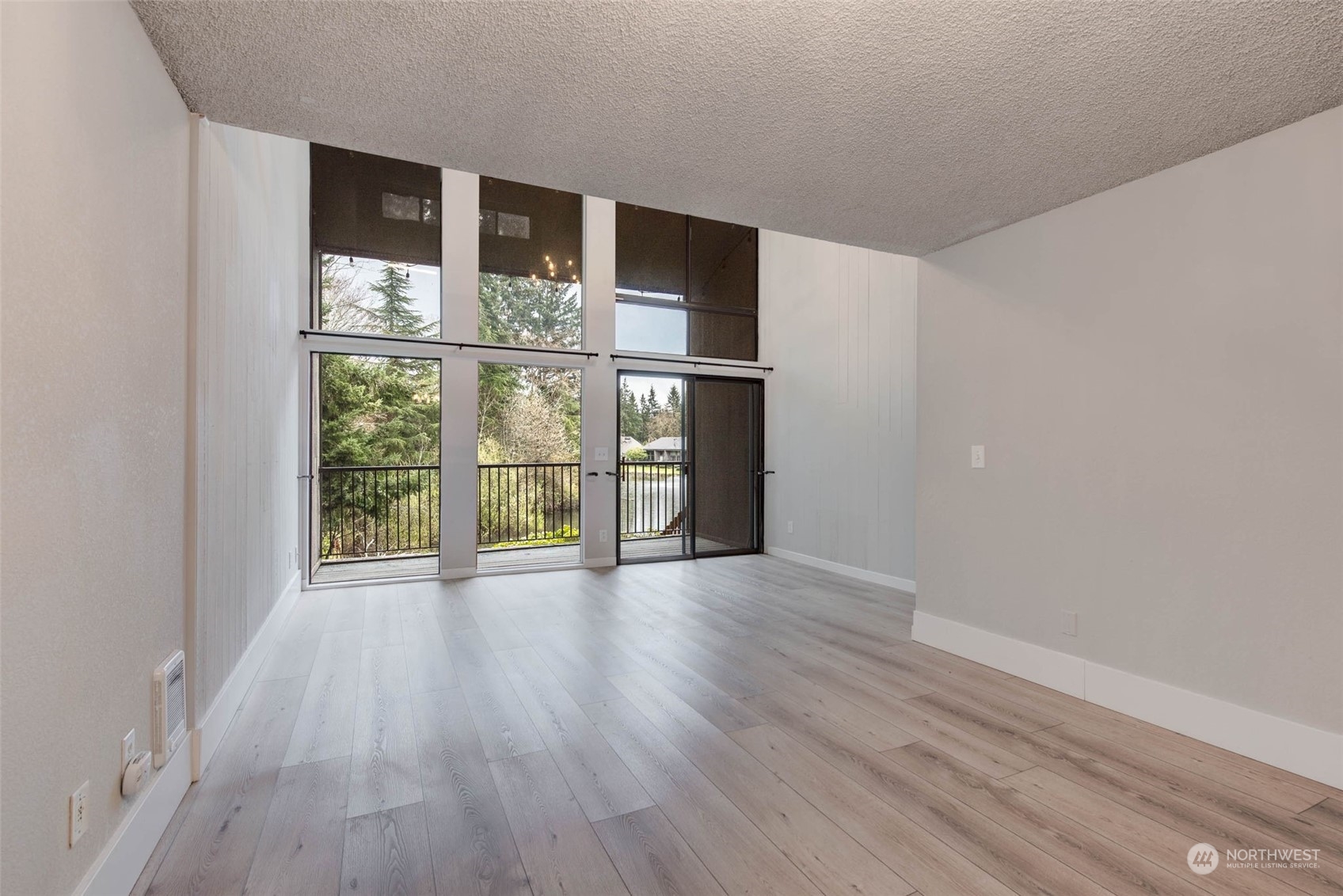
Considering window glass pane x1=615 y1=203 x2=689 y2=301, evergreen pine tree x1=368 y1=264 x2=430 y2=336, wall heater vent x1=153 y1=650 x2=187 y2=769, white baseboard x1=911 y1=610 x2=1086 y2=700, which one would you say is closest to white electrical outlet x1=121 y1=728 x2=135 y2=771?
wall heater vent x1=153 y1=650 x2=187 y2=769

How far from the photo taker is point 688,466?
5988 millimetres

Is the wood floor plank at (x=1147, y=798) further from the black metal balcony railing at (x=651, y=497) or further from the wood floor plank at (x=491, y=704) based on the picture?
the black metal balcony railing at (x=651, y=497)

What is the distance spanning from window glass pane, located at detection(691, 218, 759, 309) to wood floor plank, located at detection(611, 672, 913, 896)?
463 centimetres

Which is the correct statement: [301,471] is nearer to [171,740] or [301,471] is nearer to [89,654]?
[171,740]

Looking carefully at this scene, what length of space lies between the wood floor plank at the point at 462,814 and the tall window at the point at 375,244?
356 centimetres

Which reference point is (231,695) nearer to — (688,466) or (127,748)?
(127,748)

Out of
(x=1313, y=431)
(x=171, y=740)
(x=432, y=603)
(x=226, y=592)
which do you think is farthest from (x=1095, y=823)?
(x=432, y=603)

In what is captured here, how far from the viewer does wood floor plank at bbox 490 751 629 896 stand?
1436 mm

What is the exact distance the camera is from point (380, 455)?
17.1 feet

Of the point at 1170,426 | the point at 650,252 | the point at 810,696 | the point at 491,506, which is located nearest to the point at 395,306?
the point at 491,506

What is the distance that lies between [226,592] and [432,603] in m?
1.85

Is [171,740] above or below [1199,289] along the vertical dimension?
below

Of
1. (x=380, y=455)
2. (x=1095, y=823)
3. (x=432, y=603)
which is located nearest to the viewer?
(x=1095, y=823)

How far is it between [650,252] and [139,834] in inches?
215
